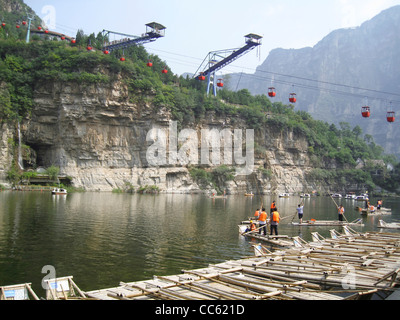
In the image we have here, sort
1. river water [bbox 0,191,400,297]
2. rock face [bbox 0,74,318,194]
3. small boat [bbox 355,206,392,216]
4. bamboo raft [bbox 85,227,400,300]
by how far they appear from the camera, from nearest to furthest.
A: bamboo raft [bbox 85,227,400,300], river water [bbox 0,191,400,297], small boat [bbox 355,206,392,216], rock face [bbox 0,74,318,194]

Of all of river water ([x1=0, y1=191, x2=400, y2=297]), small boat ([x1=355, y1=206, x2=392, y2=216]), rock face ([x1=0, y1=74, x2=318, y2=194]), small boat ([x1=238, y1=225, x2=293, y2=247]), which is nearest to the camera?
river water ([x1=0, y1=191, x2=400, y2=297])

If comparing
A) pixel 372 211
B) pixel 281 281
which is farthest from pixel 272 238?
pixel 372 211

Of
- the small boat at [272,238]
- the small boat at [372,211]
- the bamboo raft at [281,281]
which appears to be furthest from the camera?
the small boat at [372,211]

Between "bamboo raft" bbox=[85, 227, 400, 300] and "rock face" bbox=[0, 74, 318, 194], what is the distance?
5378cm

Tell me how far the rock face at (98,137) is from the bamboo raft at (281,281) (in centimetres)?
5378

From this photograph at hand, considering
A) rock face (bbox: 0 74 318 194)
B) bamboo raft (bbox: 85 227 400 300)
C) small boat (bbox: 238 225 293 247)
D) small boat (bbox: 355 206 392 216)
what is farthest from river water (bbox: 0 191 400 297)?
rock face (bbox: 0 74 318 194)

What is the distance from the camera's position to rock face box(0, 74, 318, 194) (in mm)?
65188

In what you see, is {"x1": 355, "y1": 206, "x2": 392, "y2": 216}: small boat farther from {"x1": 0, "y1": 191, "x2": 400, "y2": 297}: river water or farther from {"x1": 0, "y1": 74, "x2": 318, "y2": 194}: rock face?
{"x1": 0, "y1": 74, "x2": 318, "y2": 194}: rock face

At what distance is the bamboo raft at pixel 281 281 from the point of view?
906 centimetres

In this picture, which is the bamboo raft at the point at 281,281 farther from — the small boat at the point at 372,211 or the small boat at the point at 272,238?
the small boat at the point at 372,211

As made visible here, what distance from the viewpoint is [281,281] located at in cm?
1087

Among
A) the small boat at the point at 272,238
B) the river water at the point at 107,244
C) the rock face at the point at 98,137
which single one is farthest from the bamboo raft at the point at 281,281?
the rock face at the point at 98,137

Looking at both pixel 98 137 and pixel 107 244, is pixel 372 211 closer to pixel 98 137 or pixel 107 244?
pixel 107 244

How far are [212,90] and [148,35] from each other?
2894cm
